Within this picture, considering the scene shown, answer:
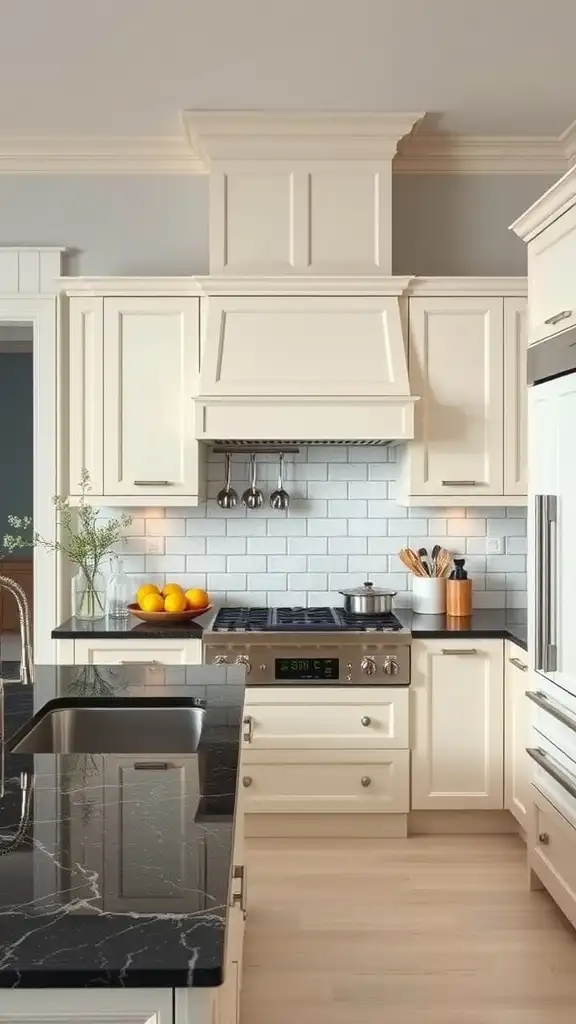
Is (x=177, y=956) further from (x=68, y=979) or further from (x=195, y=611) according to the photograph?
(x=195, y=611)

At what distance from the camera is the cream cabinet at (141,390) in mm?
4301

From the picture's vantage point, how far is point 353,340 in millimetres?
4238

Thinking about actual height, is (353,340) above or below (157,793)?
above

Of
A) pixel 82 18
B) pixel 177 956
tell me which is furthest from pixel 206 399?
pixel 177 956

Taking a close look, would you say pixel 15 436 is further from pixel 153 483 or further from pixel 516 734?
pixel 516 734

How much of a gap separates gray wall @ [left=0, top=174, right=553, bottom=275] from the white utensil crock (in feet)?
4.75

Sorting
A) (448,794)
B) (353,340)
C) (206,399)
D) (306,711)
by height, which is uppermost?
(353,340)

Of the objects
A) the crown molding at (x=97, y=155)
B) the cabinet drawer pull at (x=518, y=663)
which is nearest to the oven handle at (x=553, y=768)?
the cabinet drawer pull at (x=518, y=663)

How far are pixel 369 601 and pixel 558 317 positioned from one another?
1646 millimetres

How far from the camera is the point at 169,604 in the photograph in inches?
168

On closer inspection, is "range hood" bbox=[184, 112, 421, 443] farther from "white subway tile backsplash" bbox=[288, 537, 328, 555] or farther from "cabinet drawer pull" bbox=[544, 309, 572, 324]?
"cabinet drawer pull" bbox=[544, 309, 572, 324]

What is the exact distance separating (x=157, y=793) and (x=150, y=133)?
11.2 feet

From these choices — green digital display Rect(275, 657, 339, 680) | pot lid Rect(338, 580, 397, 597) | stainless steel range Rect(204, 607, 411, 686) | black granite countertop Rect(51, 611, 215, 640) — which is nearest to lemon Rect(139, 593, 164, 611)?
black granite countertop Rect(51, 611, 215, 640)

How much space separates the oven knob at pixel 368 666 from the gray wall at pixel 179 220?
1.84 metres
